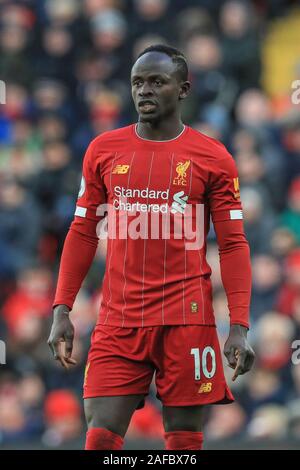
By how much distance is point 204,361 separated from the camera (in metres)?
5.86

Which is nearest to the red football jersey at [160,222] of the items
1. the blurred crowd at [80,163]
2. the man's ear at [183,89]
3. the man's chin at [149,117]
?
the man's chin at [149,117]

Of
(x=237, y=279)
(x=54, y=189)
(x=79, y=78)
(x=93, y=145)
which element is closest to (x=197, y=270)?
(x=237, y=279)

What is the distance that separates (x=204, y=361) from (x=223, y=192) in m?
0.77

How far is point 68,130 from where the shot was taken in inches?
455

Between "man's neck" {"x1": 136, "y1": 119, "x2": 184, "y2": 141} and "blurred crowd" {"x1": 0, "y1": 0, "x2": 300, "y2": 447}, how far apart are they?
375 cm

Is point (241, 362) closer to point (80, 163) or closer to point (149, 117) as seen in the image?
point (149, 117)

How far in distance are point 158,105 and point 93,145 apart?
15.0 inches

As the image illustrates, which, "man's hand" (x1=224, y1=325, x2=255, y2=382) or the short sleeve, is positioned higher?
the short sleeve

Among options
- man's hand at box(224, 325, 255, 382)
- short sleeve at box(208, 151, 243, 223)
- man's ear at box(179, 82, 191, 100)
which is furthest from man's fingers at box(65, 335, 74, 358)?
man's ear at box(179, 82, 191, 100)

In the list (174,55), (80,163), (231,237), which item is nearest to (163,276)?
(231,237)

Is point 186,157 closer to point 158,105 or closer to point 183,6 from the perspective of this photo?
point 158,105

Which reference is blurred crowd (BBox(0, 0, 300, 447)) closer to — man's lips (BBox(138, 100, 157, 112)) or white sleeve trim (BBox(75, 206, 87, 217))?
white sleeve trim (BBox(75, 206, 87, 217))

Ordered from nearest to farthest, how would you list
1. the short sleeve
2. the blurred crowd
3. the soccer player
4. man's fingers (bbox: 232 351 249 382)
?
man's fingers (bbox: 232 351 249 382)
the soccer player
the short sleeve
the blurred crowd

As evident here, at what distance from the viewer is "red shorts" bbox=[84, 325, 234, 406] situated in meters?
5.79
